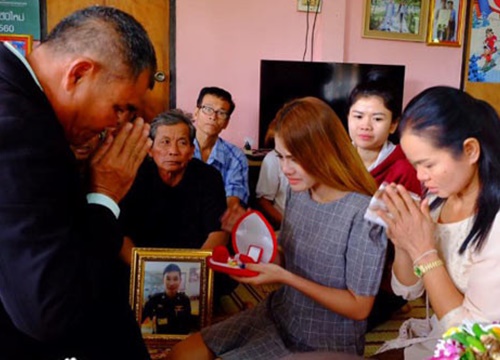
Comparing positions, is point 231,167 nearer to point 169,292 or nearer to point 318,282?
point 169,292

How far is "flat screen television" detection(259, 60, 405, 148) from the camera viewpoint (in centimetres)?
343

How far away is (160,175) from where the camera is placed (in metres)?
2.05

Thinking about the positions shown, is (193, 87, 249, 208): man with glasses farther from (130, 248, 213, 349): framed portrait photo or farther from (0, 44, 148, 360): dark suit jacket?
(0, 44, 148, 360): dark suit jacket

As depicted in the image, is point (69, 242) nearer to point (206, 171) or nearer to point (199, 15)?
point (206, 171)

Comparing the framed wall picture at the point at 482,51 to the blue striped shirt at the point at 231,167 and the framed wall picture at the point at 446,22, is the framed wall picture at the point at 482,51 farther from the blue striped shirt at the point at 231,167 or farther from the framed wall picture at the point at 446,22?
the blue striped shirt at the point at 231,167

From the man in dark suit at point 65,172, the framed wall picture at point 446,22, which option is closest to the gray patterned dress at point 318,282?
the man in dark suit at point 65,172

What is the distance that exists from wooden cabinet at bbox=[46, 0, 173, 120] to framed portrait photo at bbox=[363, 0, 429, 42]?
4.79 ft

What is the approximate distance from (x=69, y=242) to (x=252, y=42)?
2.98 meters

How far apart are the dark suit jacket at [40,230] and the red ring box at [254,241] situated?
0.60 metres

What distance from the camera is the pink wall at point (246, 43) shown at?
3424 mm

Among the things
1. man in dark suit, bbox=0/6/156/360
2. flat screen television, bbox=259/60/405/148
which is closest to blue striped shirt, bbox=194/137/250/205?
flat screen television, bbox=259/60/405/148

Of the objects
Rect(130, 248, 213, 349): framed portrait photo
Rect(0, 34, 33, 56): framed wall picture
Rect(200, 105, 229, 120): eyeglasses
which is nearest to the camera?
Rect(130, 248, 213, 349): framed portrait photo

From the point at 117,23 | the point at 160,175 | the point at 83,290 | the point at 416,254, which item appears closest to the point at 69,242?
the point at 83,290

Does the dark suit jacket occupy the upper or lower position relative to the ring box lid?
upper
